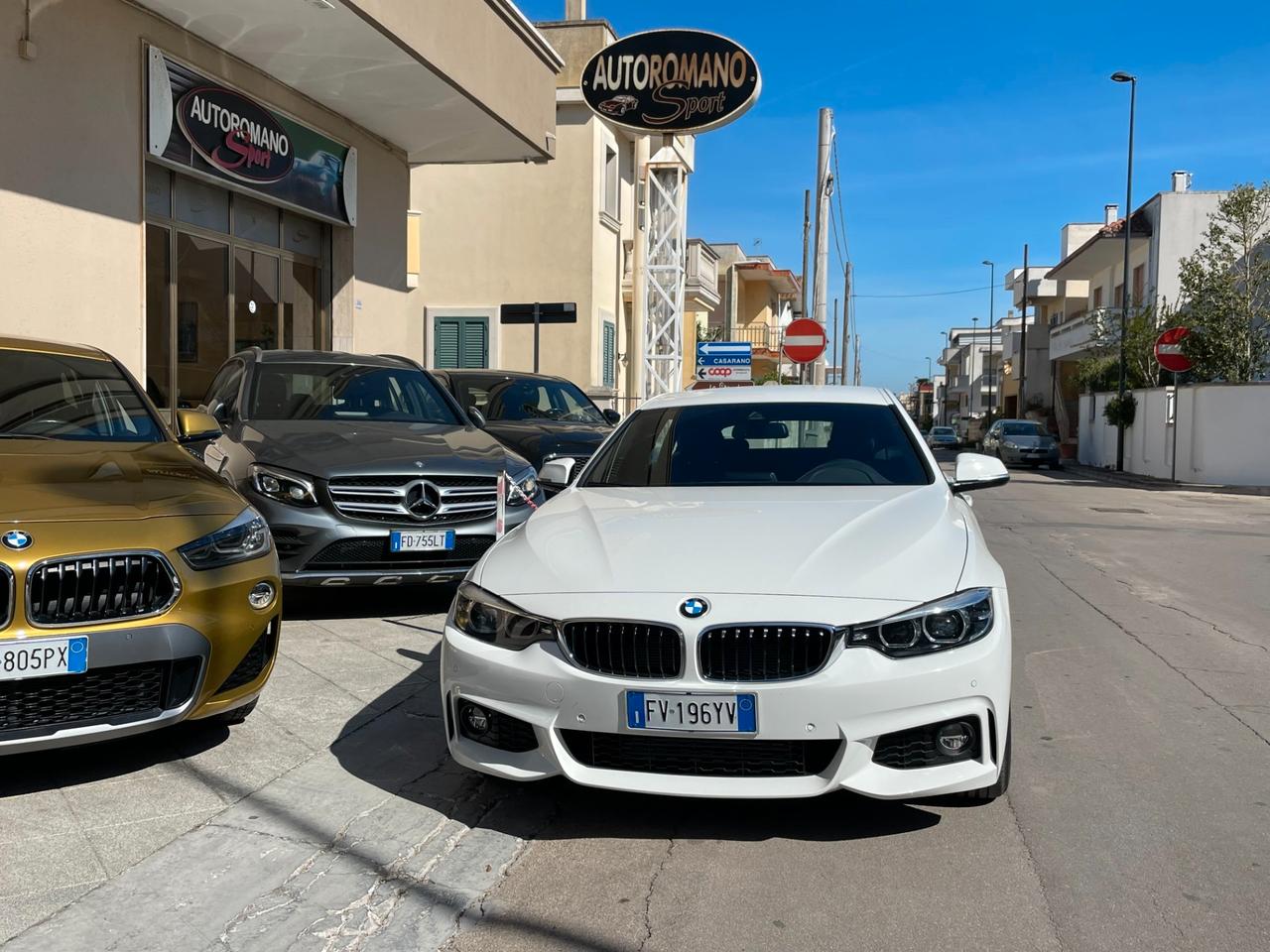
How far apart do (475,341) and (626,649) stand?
21.0 metres

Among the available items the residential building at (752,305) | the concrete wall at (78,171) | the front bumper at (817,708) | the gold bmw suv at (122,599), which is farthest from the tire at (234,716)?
the residential building at (752,305)

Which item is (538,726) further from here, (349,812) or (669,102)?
(669,102)

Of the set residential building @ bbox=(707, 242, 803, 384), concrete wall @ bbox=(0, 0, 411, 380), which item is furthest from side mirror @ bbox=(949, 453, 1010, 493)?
residential building @ bbox=(707, 242, 803, 384)

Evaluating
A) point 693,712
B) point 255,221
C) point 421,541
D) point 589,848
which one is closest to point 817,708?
point 693,712

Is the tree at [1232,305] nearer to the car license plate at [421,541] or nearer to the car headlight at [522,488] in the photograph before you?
the car headlight at [522,488]

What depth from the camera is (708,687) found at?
337 centimetres

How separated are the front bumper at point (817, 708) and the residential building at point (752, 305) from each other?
1699 inches

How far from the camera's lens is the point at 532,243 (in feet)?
78.0

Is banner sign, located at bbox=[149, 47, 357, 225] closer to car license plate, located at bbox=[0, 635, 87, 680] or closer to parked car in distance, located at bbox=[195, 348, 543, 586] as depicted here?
parked car in distance, located at bbox=[195, 348, 543, 586]

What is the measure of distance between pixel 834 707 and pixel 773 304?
61346mm

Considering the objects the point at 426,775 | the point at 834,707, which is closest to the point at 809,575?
the point at 834,707

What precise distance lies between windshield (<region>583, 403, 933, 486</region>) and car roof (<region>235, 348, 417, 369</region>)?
3.89 metres

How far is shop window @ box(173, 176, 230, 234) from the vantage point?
38.7 feet

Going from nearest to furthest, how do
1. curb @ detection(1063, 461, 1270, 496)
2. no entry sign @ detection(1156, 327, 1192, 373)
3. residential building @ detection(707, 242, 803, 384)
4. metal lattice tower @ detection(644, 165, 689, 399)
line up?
curb @ detection(1063, 461, 1270, 496)
no entry sign @ detection(1156, 327, 1192, 373)
metal lattice tower @ detection(644, 165, 689, 399)
residential building @ detection(707, 242, 803, 384)
